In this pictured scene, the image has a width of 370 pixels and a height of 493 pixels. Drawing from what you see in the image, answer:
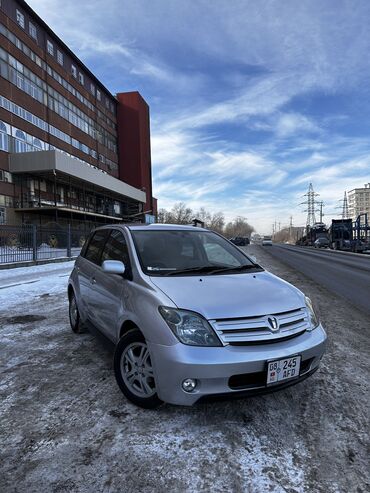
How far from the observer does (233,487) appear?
2.40 m

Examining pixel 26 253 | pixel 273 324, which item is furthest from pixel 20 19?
pixel 273 324

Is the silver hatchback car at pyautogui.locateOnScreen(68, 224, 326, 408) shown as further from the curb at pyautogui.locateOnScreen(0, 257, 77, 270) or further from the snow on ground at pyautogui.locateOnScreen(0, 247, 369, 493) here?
the curb at pyautogui.locateOnScreen(0, 257, 77, 270)

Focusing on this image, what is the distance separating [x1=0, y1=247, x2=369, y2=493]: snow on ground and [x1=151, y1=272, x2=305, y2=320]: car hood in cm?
92

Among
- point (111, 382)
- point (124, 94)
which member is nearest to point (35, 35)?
point (124, 94)

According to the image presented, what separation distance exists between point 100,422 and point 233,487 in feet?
4.20

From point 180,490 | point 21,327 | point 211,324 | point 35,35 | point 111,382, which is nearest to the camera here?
point 180,490

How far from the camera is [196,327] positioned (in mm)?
3027

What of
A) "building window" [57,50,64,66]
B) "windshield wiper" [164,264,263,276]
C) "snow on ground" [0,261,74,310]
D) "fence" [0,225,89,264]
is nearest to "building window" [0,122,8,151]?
"building window" [57,50,64,66]

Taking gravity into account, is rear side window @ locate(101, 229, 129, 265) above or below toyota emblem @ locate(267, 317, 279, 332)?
above

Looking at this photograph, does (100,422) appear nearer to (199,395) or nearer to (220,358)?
(199,395)

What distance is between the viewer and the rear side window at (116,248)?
429 centimetres

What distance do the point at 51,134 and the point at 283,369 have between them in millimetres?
46412

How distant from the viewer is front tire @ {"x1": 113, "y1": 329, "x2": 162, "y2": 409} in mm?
3316

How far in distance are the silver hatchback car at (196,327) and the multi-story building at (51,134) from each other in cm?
3524
